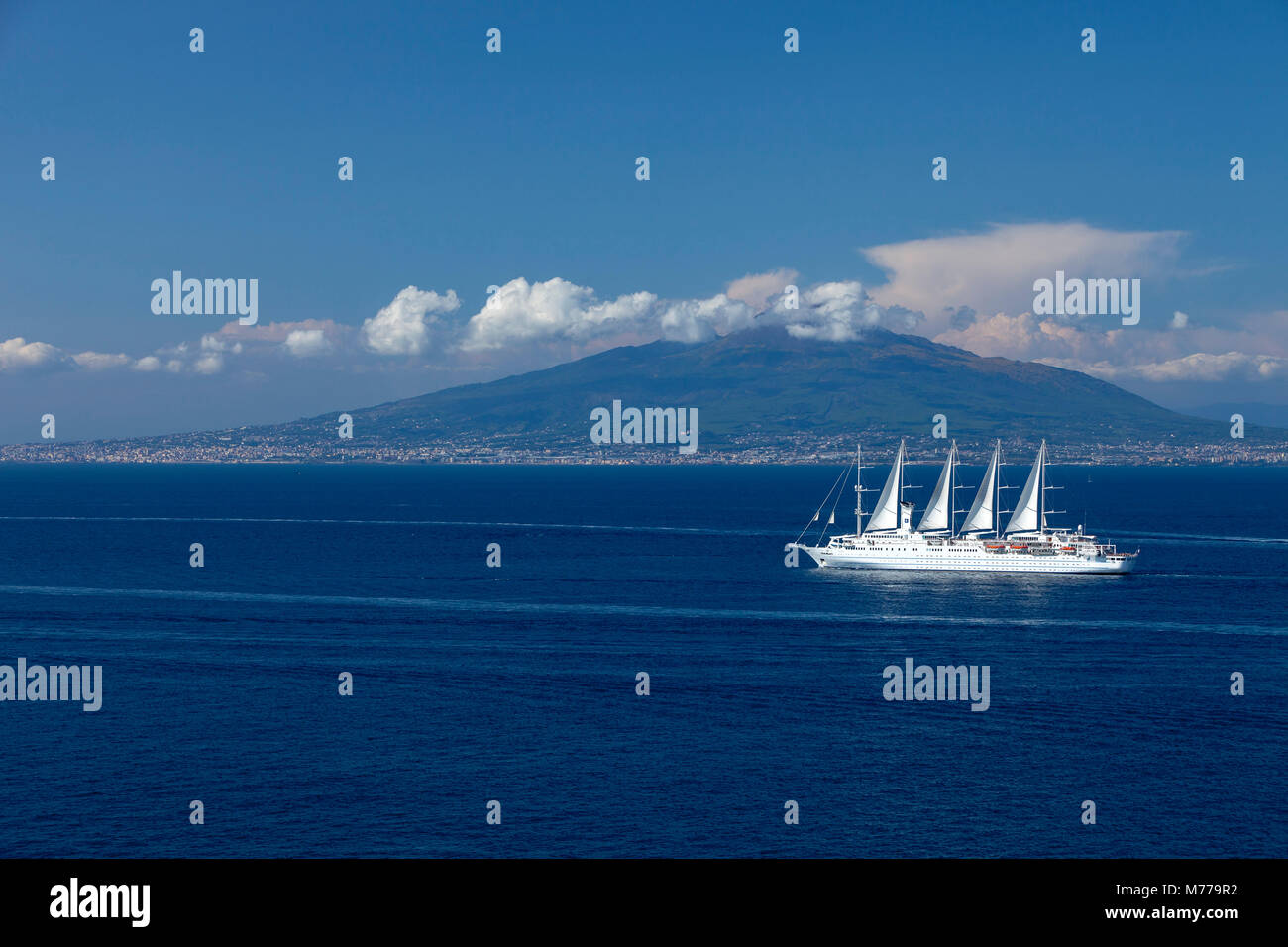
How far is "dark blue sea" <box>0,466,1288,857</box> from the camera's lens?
49.0 meters

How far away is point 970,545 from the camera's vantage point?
467ft

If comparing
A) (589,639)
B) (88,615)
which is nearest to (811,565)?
(589,639)

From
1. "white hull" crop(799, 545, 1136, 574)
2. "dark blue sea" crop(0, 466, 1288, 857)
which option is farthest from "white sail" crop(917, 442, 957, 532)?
"dark blue sea" crop(0, 466, 1288, 857)

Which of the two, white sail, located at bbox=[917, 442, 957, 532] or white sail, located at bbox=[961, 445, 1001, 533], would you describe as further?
white sail, located at bbox=[961, 445, 1001, 533]

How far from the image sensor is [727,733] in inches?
2518

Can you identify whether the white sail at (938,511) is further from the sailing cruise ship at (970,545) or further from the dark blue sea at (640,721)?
the dark blue sea at (640,721)

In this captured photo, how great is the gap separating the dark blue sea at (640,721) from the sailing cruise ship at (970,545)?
12.6m

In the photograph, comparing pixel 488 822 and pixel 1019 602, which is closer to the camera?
pixel 488 822

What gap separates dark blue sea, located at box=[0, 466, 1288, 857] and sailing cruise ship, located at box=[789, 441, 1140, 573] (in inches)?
495

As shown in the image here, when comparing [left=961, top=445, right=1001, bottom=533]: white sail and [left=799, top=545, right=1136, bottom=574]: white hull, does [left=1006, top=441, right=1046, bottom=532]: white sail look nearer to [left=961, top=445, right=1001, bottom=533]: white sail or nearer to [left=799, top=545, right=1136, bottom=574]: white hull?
[left=961, top=445, right=1001, bottom=533]: white sail

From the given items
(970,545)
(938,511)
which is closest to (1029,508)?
(938,511)

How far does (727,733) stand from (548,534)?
125 metres
